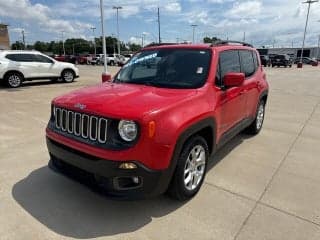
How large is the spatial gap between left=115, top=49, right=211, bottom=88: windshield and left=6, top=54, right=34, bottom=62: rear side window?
10416 mm

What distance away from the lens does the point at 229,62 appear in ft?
14.6

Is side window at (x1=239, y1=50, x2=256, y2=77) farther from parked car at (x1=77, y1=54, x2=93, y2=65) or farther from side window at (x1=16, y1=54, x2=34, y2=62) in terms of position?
parked car at (x1=77, y1=54, x2=93, y2=65)

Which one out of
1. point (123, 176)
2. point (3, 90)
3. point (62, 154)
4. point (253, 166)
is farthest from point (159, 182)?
point (3, 90)

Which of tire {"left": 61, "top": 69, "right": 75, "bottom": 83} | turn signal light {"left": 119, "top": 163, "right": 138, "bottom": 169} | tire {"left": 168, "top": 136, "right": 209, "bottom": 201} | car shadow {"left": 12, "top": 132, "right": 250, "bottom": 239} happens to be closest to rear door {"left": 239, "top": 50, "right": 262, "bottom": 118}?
tire {"left": 168, "top": 136, "right": 209, "bottom": 201}

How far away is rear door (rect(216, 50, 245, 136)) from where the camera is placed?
12.9ft

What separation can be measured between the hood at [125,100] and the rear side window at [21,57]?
36.2 ft

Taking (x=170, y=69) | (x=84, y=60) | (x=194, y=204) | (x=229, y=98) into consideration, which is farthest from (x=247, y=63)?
(x=84, y=60)

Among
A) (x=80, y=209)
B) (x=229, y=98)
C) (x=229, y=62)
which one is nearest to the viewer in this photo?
(x=80, y=209)

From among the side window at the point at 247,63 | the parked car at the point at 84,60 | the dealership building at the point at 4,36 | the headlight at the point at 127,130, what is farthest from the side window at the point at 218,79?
the dealership building at the point at 4,36

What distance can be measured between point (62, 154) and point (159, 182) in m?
1.14

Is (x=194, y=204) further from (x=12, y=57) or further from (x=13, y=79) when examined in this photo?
(x=12, y=57)

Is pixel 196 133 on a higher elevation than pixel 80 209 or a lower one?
higher

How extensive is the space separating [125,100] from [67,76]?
12.9 m

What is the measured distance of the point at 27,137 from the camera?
570 cm
